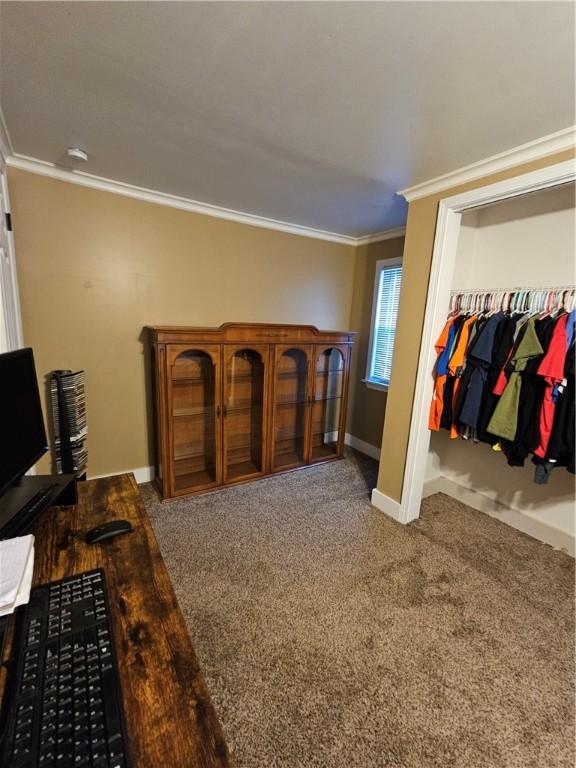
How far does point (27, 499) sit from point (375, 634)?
163 centimetres

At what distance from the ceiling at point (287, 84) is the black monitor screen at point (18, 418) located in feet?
3.75

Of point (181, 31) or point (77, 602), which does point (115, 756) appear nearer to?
point (77, 602)

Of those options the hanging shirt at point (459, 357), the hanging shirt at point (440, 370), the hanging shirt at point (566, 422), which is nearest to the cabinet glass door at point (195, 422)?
the hanging shirt at point (440, 370)

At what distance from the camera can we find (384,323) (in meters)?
3.57

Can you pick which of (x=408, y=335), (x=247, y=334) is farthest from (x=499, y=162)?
(x=247, y=334)

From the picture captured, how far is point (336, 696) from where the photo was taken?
1.34 m

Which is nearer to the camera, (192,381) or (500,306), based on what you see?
(500,306)

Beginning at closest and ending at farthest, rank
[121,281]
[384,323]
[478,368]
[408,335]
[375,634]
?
1. [375,634]
2. [478,368]
3. [408,335]
4. [121,281]
5. [384,323]

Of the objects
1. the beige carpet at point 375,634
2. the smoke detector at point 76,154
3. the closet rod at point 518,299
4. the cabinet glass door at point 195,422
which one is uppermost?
the smoke detector at point 76,154

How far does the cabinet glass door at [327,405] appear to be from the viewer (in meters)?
3.52

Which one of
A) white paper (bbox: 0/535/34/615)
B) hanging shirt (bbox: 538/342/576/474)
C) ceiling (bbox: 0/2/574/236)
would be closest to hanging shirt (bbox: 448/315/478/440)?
hanging shirt (bbox: 538/342/576/474)

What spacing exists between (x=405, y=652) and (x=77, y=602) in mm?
1476

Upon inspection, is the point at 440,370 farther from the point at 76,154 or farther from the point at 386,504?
the point at 76,154

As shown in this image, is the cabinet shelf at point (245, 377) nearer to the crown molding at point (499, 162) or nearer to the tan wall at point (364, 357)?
the tan wall at point (364, 357)
